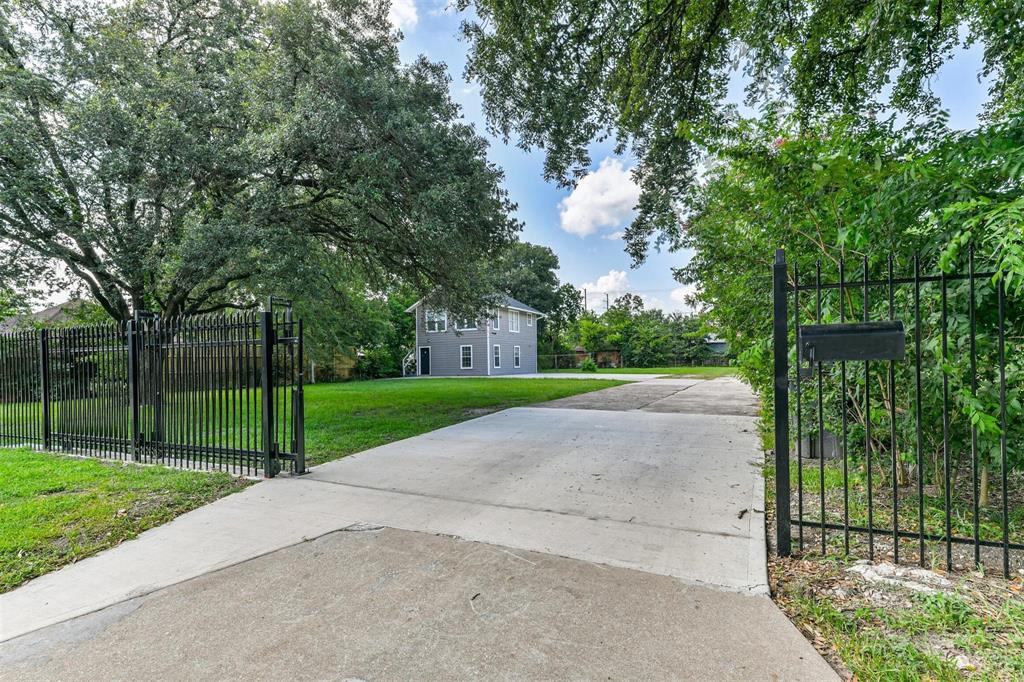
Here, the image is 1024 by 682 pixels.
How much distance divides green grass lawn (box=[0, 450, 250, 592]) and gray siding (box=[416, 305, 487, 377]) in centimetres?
2062

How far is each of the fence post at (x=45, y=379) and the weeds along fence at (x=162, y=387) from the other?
0.01 m

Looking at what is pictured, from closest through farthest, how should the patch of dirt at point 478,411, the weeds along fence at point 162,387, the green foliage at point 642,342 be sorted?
the weeds along fence at point 162,387 → the patch of dirt at point 478,411 → the green foliage at point 642,342

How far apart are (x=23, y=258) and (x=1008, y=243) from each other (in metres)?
12.1

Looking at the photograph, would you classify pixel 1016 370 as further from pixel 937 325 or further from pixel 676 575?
pixel 676 575

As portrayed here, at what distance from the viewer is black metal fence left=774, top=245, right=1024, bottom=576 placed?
2721mm

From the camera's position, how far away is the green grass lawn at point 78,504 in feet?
10.7

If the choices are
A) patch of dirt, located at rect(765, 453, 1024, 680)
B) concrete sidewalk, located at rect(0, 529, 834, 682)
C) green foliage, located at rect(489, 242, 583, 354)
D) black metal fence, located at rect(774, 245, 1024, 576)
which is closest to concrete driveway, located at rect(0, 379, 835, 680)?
concrete sidewalk, located at rect(0, 529, 834, 682)

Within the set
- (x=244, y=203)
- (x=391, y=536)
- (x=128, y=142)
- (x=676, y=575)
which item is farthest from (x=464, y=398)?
(x=676, y=575)

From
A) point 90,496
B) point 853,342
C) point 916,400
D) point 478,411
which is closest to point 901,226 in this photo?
point 853,342

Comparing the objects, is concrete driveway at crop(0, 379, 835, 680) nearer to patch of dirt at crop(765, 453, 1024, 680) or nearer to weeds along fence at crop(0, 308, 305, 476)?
patch of dirt at crop(765, 453, 1024, 680)

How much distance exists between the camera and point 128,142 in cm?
692

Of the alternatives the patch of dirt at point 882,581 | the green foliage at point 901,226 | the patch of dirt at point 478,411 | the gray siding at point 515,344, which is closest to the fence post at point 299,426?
the green foliage at point 901,226

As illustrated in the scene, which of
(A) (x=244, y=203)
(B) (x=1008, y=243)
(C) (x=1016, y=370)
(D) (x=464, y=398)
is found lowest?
(D) (x=464, y=398)

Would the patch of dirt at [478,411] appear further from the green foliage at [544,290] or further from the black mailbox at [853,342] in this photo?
the green foliage at [544,290]
